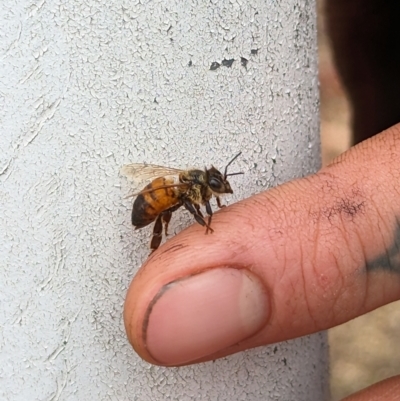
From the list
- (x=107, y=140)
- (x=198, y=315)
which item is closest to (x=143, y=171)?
(x=107, y=140)

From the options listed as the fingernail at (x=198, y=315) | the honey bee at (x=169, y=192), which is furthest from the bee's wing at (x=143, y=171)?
the fingernail at (x=198, y=315)

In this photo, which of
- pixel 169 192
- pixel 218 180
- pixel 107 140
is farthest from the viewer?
pixel 169 192

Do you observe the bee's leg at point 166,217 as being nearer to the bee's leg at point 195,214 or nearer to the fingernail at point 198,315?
the bee's leg at point 195,214

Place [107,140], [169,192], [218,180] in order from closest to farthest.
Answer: [107,140] < [218,180] < [169,192]

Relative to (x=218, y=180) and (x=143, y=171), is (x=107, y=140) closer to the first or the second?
(x=143, y=171)

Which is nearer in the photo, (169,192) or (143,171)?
(143,171)

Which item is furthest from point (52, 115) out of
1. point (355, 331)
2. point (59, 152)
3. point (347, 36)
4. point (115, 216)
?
point (355, 331)

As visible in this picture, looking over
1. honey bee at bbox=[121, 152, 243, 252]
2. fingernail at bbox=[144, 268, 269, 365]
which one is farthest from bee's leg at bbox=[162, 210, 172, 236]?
fingernail at bbox=[144, 268, 269, 365]
